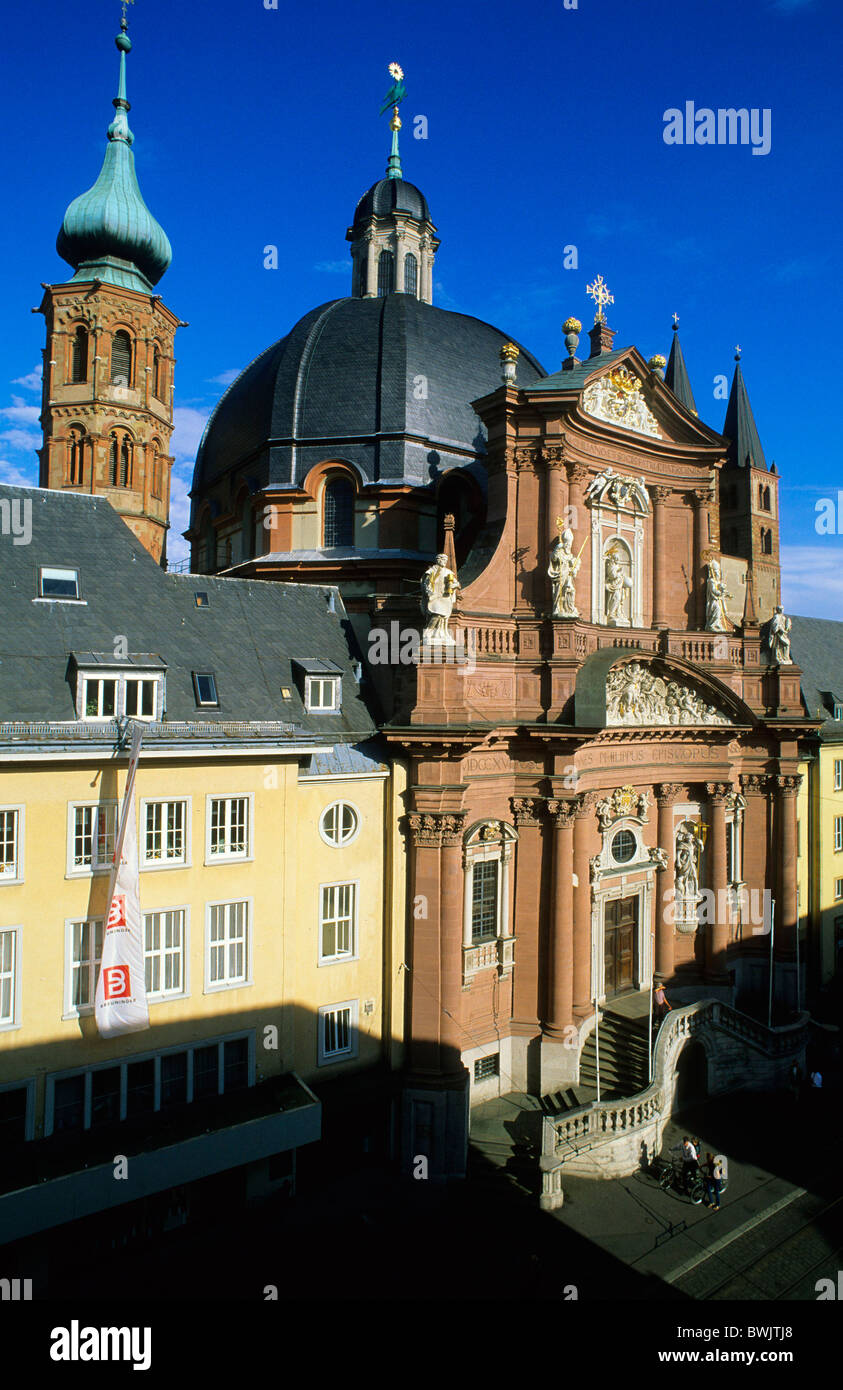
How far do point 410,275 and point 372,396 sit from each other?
11.6 m

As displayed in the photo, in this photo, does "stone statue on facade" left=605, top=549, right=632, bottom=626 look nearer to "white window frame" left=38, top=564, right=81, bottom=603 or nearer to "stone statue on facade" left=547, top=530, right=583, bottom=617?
"stone statue on facade" left=547, top=530, right=583, bottom=617

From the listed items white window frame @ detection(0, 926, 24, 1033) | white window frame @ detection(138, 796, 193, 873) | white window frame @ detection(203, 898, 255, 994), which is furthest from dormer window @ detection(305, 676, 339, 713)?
white window frame @ detection(0, 926, 24, 1033)

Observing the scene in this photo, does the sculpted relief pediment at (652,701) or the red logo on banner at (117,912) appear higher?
the sculpted relief pediment at (652,701)

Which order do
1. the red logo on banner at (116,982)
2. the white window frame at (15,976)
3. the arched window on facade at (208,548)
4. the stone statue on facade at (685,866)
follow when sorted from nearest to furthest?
the white window frame at (15,976) → the red logo on banner at (116,982) → the stone statue on facade at (685,866) → the arched window on facade at (208,548)

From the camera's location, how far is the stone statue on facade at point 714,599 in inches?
1303

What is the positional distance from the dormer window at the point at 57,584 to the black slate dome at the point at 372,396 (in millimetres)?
12796

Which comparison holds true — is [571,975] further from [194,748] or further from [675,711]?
[194,748]

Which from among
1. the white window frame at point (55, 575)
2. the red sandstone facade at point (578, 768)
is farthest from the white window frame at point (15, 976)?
the red sandstone facade at point (578, 768)

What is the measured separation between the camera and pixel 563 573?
27859mm

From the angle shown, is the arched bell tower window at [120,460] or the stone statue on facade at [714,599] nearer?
the stone statue on facade at [714,599]

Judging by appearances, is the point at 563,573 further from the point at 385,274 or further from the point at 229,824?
the point at 385,274

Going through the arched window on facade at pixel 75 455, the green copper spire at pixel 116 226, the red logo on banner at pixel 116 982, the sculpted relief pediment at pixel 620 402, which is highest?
the green copper spire at pixel 116 226

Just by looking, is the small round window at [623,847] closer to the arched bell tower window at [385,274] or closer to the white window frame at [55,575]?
the white window frame at [55,575]

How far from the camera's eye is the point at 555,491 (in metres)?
28.7
